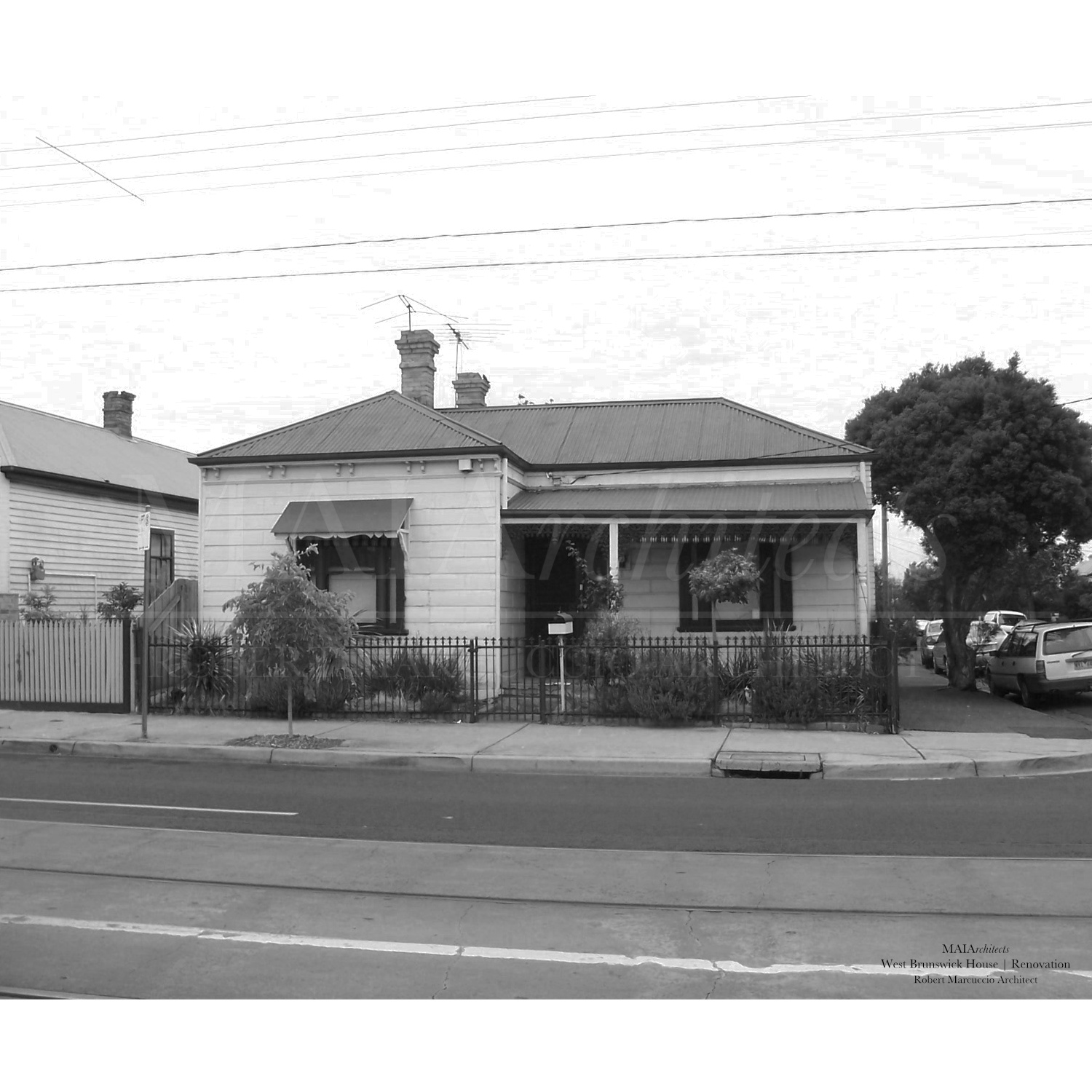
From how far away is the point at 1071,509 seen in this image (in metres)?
20.7

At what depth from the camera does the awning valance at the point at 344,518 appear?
18484 millimetres

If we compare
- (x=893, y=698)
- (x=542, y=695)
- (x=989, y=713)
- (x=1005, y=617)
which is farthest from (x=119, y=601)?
(x=1005, y=617)

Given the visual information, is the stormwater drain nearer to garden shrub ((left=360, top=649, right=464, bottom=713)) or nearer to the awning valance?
garden shrub ((left=360, top=649, right=464, bottom=713))

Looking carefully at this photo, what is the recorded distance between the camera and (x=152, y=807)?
33.1 ft

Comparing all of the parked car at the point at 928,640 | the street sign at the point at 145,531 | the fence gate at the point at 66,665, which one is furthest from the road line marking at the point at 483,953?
the parked car at the point at 928,640

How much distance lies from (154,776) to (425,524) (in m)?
7.97

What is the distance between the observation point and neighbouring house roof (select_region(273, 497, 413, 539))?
1848cm

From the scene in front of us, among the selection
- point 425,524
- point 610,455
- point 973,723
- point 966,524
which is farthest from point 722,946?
point 966,524

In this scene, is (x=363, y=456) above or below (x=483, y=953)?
above

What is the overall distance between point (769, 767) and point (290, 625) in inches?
249

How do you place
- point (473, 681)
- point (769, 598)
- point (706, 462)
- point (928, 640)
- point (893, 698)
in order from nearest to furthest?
point (893, 698)
point (473, 681)
point (769, 598)
point (706, 462)
point (928, 640)

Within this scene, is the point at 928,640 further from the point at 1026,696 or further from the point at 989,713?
the point at 989,713

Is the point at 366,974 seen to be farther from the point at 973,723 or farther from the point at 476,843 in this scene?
Result: the point at 973,723
